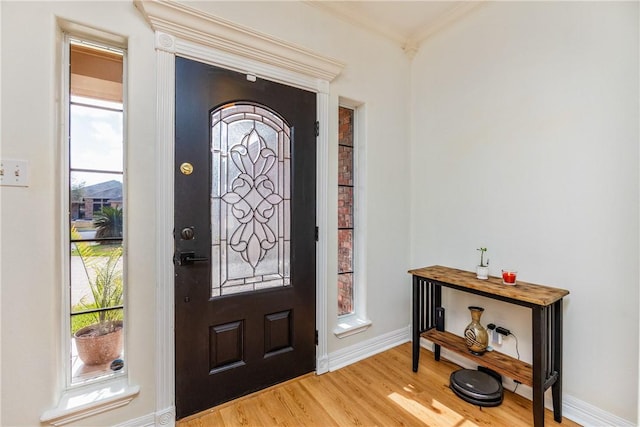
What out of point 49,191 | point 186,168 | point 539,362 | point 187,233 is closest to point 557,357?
point 539,362

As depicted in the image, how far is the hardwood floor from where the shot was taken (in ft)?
5.18

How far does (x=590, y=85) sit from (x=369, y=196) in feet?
4.78

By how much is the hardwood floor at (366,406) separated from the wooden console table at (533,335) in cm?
18

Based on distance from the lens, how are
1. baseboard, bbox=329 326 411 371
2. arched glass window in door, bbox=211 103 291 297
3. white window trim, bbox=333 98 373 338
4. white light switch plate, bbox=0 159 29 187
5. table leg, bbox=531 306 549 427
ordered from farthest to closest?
white window trim, bbox=333 98 373 338 < baseboard, bbox=329 326 411 371 < arched glass window in door, bbox=211 103 291 297 < table leg, bbox=531 306 549 427 < white light switch plate, bbox=0 159 29 187

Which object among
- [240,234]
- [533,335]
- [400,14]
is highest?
[400,14]

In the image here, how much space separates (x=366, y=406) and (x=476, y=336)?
86cm

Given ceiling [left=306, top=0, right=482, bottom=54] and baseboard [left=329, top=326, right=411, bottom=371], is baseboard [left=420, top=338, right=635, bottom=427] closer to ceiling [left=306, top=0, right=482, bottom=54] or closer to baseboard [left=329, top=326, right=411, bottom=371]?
baseboard [left=329, top=326, right=411, bottom=371]

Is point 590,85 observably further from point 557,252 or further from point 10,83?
point 10,83

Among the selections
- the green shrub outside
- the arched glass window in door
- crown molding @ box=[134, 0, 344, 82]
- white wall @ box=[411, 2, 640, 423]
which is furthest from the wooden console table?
the green shrub outside

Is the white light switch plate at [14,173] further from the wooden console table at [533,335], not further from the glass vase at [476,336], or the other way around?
the glass vase at [476,336]

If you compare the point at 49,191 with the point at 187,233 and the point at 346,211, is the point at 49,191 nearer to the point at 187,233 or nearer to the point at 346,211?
the point at 187,233

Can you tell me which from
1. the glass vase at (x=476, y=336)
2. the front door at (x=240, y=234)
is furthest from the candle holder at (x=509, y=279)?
the front door at (x=240, y=234)

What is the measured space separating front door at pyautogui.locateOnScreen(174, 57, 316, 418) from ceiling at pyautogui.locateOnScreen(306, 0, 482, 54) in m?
0.74

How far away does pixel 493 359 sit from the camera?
1765 mm
